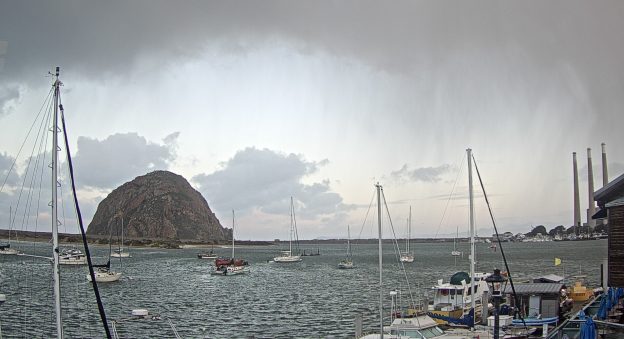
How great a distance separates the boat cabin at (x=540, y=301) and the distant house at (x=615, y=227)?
14563mm

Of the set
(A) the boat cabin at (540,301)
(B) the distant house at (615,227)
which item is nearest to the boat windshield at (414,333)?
(A) the boat cabin at (540,301)

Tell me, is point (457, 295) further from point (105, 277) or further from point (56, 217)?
point (105, 277)

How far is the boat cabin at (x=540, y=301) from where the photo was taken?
38.6 m

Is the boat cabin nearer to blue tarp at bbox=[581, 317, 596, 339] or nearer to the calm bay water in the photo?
the calm bay water

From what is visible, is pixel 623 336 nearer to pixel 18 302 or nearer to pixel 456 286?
pixel 456 286

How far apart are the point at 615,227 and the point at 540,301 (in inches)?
641

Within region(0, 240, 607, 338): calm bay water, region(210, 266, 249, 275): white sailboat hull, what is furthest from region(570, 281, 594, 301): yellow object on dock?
region(210, 266, 249, 275): white sailboat hull

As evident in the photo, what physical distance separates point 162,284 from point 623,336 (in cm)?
8362

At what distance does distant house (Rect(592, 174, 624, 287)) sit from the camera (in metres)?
24.0

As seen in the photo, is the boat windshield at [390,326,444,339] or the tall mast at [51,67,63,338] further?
the boat windshield at [390,326,444,339]

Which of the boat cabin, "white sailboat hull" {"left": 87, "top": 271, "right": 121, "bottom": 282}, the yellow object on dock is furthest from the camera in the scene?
"white sailboat hull" {"left": 87, "top": 271, "right": 121, "bottom": 282}

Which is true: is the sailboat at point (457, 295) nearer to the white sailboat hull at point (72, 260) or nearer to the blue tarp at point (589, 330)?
the blue tarp at point (589, 330)

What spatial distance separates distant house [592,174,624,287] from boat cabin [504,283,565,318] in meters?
14.6

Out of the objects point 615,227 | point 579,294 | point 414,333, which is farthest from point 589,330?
point 579,294
